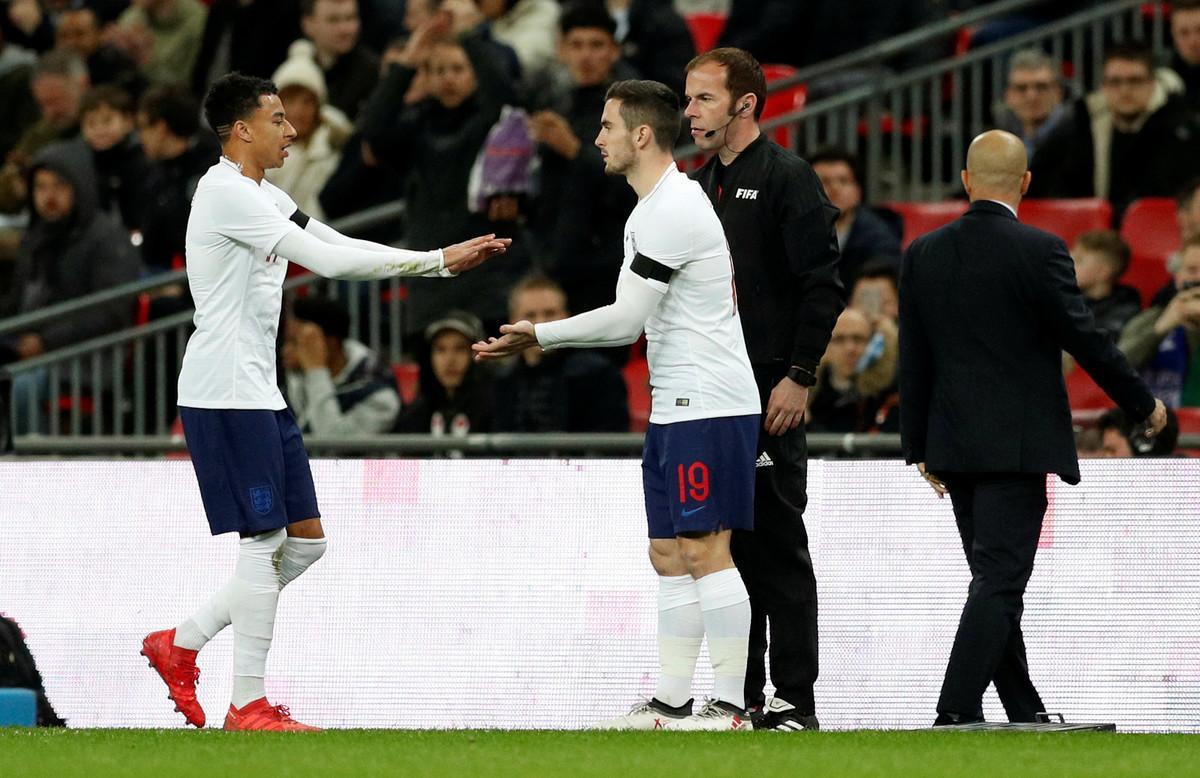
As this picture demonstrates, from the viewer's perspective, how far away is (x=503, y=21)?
1452 centimetres

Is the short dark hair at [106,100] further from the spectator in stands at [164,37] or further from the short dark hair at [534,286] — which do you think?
the short dark hair at [534,286]

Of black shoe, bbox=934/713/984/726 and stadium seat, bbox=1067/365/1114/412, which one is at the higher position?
stadium seat, bbox=1067/365/1114/412

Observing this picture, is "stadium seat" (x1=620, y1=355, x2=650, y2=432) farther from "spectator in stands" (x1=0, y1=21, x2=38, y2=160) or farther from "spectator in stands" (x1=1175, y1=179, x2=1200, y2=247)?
"spectator in stands" (x1=0, y1=21, x2=38, y2=160)

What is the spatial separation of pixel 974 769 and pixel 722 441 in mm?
1534

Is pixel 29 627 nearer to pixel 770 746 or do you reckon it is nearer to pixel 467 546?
pixel 467 546

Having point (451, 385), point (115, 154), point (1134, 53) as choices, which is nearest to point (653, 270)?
point (451, 385)

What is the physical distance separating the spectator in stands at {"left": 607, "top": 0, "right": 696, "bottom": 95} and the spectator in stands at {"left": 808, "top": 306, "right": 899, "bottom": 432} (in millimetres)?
2970

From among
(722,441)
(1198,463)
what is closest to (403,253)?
(722,441)

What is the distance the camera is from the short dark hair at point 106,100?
14.9 metres

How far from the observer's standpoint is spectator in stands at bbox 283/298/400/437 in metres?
11.8

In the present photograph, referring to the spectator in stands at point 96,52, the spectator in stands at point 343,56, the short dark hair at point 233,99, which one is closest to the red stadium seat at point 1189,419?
the short dark hair at point 233,99

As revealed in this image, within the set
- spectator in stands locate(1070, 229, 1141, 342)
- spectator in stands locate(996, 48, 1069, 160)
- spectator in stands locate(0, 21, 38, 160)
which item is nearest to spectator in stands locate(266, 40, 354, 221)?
spectator in stands locate(0, 21, 38, 160)

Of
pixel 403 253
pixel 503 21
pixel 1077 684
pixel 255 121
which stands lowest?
pixel 1077 684

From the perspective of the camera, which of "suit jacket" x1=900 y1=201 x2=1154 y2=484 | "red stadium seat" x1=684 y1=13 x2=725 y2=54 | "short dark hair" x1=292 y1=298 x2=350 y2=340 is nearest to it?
"suit jacket" x1=900 y1=201 x2=1154 y2=484
